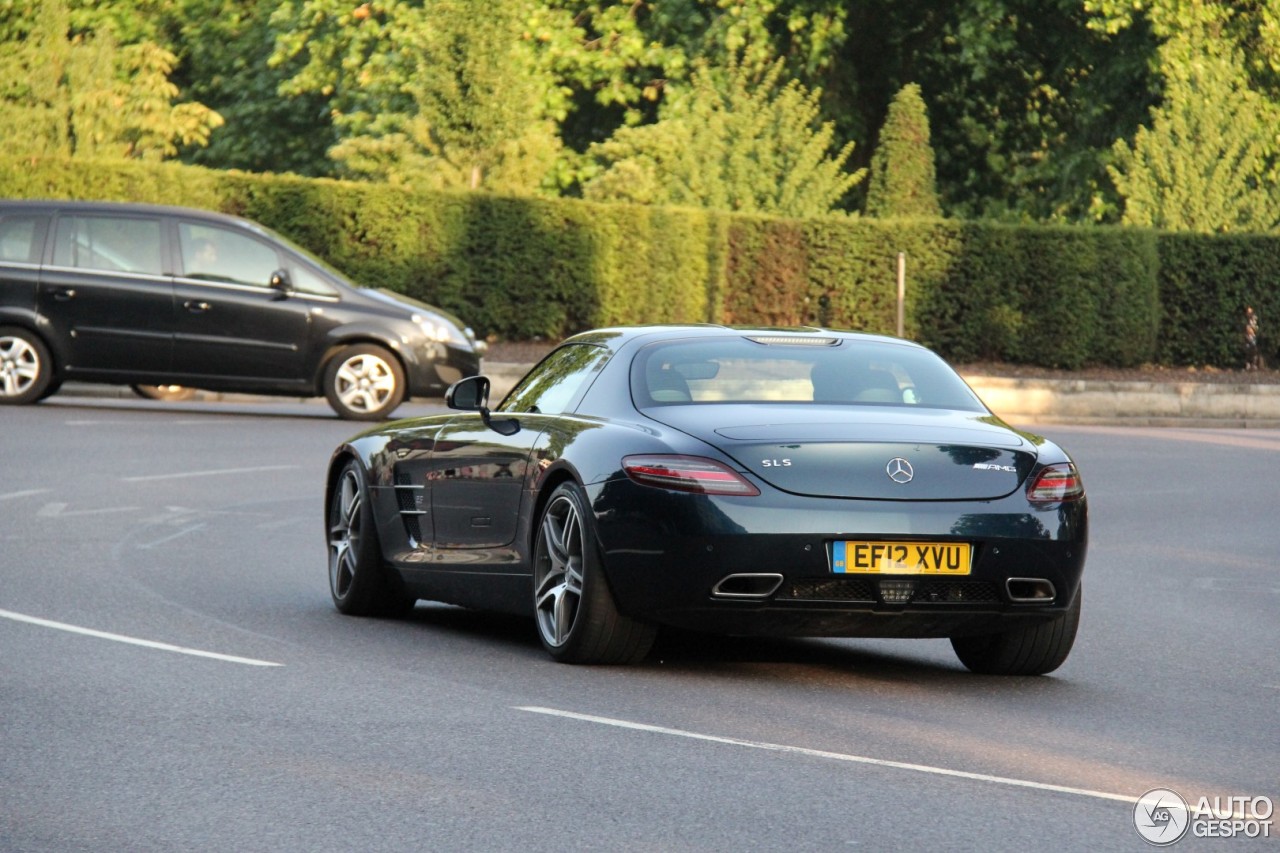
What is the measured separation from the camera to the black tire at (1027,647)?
8.36 meters

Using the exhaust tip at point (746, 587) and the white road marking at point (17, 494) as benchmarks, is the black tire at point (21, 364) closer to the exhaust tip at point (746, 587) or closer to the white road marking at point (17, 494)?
the white road marking at point (17, 494)

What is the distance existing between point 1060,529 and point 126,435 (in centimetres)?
1280

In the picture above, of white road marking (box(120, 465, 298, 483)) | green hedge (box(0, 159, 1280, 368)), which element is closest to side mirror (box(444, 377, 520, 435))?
white road marking (box(120, 465, 298, 483))

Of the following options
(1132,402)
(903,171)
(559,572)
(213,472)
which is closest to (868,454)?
(559,572)

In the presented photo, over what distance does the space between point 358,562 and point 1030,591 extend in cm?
330

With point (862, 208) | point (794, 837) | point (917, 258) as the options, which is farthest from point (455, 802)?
point (862, 208)

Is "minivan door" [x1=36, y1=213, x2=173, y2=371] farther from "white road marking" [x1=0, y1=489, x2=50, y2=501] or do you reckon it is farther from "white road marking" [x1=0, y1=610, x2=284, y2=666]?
"white road marking" [x1=0, y1=610, x2=284, y2=666]

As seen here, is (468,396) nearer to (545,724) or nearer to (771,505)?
(771,505)

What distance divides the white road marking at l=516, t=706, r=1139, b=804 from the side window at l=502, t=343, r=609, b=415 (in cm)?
201

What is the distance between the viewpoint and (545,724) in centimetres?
692

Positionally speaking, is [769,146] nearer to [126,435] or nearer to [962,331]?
[962,331]

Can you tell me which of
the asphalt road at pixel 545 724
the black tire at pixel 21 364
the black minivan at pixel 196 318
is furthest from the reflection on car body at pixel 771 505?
the black tire at pixel 21 364

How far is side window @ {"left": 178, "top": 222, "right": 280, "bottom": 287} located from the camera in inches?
869

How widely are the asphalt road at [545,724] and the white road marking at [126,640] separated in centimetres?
2
